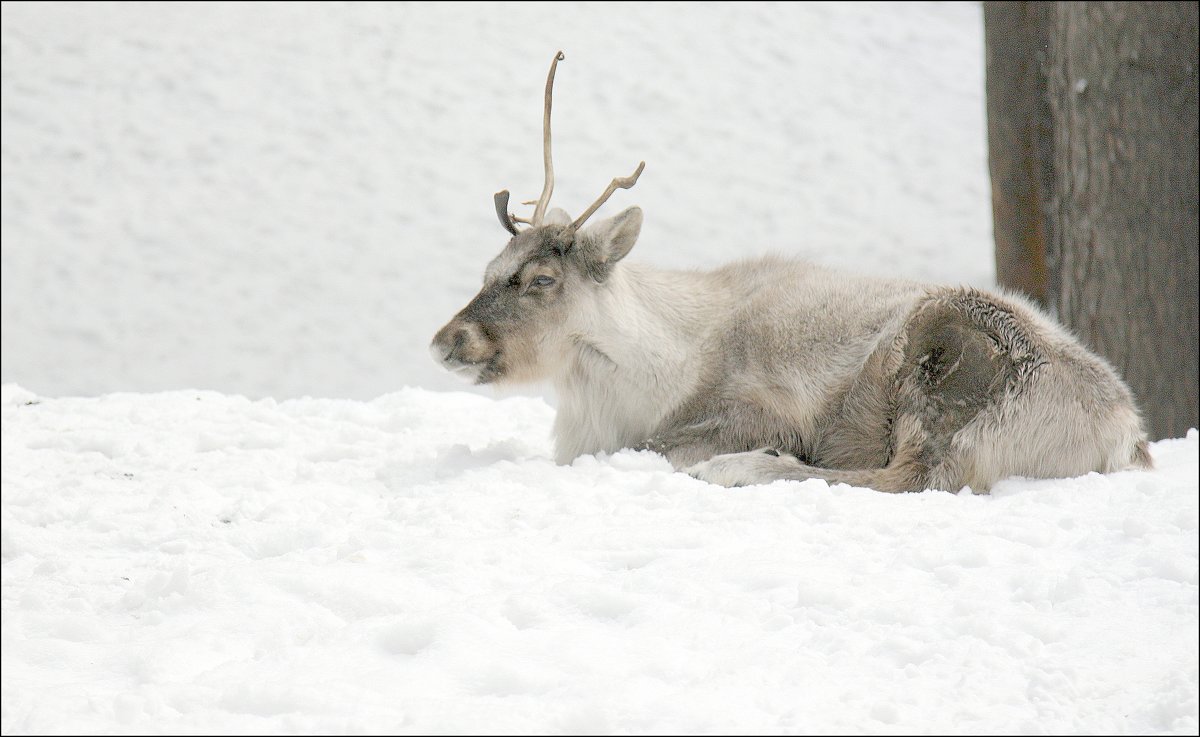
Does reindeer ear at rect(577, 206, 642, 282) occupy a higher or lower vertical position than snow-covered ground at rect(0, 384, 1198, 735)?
higher

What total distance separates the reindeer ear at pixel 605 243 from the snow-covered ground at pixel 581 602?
33.3 inches

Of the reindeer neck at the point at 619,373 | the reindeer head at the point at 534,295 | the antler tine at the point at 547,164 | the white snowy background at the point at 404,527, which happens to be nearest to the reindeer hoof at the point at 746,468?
the white snowy background at the point at 404,527

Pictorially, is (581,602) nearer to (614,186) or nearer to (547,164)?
(614,186)

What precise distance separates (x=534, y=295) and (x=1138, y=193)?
3812mm

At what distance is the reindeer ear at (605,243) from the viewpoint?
5.30 m

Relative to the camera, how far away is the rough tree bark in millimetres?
7211

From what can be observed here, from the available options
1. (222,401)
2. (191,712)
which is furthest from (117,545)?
(222,401)

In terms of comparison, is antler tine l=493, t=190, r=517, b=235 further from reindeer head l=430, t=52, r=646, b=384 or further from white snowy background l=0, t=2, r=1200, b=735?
white snowy background l=0, t=2, r=1200, b=735

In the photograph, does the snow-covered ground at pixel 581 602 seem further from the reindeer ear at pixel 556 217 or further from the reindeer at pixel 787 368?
the reindeer ear at pixel 556 217

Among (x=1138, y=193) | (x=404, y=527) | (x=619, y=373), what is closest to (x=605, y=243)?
(x=619, y=373)

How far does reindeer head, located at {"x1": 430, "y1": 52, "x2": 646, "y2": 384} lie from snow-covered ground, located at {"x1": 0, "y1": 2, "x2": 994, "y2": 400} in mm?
5491

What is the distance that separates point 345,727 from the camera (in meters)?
2.63

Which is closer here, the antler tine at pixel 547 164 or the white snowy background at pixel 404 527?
the white snowy background at pixel 404 527

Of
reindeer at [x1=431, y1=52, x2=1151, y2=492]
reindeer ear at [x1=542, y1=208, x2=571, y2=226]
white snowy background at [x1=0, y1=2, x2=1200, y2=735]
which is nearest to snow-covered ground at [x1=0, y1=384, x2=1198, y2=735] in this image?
white snowy background at [x1=0, y1=2, x2=1200, y2=735]
